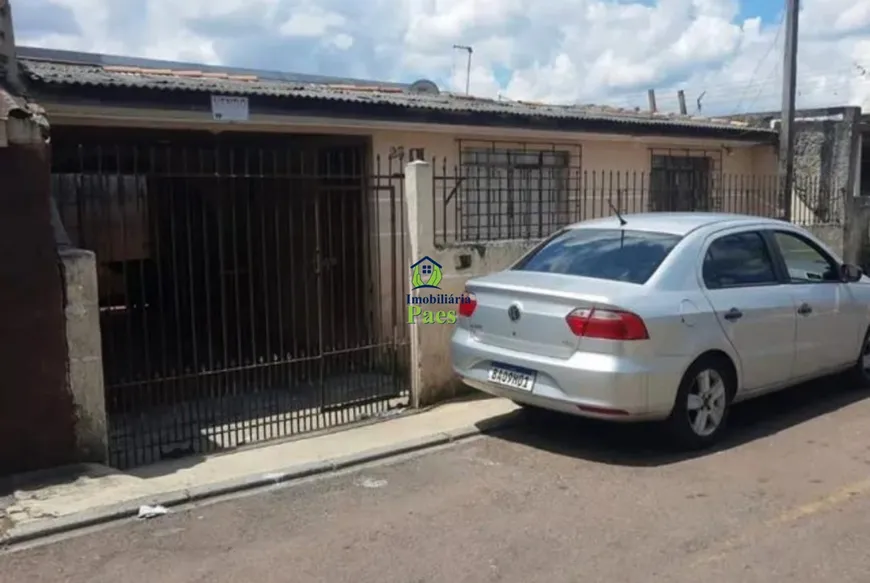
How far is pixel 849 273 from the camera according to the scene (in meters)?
7.23

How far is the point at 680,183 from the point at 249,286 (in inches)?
272

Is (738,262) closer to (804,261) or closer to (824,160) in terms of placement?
(804,261)

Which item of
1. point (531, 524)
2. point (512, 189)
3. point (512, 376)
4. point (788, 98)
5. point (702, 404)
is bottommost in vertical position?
point (531, 524)

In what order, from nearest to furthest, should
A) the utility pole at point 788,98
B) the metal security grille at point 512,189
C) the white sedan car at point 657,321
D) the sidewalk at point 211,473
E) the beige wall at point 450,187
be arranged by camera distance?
the sidewalk at point 211,473 < the white sedan car at point 657,321 < the beige wall at point 450,187 < the metal security grille at point 512,189 < the utility pole at point 788,98

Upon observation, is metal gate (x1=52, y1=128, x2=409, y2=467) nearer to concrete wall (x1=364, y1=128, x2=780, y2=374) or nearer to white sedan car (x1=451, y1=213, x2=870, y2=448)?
concrete wall (x1=364, y1=128, x2=780, y2=374)

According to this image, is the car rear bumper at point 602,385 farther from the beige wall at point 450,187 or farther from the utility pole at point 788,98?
the utility pole at point 788,98

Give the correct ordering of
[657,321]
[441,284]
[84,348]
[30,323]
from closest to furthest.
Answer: [30,323], [84,348], [657,321], [441,284]

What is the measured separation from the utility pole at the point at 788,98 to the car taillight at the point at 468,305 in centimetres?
711

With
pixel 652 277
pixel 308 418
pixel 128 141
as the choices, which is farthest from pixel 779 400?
pixel 128 141

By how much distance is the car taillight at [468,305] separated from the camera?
20.9ft

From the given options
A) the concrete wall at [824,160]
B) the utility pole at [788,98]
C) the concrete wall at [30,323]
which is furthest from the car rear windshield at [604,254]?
the concrete wall at [824,160]

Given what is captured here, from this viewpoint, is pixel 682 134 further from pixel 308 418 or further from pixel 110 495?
pixel 110 495

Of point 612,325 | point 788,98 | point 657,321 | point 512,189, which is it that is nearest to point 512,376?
point 612,325

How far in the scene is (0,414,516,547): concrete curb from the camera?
4.57 meters
